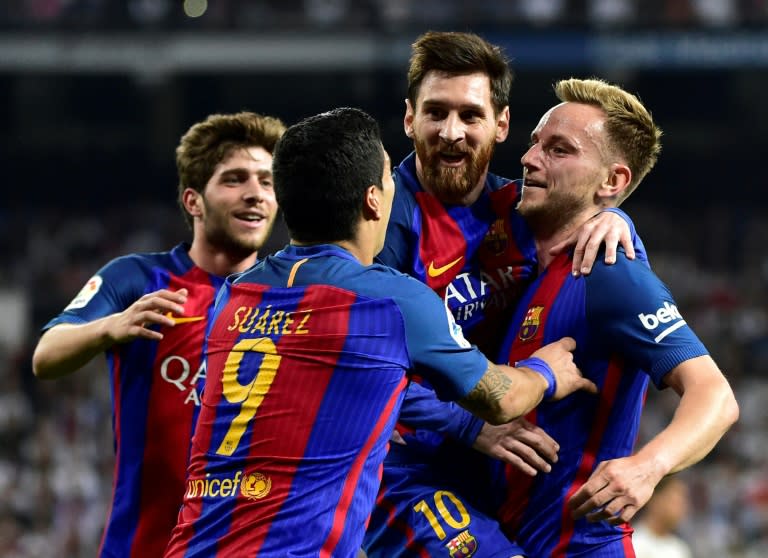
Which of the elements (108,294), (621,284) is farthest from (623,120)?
(108,294)

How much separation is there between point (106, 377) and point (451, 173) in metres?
12.0

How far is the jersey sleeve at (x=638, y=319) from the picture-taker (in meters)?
3.60

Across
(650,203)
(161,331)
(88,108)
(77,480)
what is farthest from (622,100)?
(88,108)

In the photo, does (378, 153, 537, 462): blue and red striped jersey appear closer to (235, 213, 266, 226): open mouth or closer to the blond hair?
the blond hair

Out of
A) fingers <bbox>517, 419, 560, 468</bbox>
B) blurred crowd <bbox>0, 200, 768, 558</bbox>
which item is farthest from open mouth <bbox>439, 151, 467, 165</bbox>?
blurred crowd <bbox>0, 200, 768, 558</bbox>

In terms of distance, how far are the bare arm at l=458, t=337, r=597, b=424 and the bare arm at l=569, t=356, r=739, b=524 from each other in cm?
29

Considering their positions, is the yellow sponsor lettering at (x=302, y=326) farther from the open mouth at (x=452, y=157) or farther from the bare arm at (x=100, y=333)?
the open mouth at (x=452, y=157)

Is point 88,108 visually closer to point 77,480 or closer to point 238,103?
point 238,103

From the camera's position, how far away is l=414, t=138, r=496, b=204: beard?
4.18 metres

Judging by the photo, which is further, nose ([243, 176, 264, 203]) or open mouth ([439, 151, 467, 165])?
nose ([243, 176, 264, 203])

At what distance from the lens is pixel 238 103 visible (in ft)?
64.3

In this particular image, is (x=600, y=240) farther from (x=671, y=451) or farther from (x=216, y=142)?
(x=216, y=142)

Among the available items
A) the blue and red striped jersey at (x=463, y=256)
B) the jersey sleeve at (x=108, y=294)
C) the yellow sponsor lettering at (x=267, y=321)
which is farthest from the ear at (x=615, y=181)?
the jersey sleeve at (x=108, y=294)

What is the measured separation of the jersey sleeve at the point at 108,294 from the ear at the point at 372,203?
5.21ft
